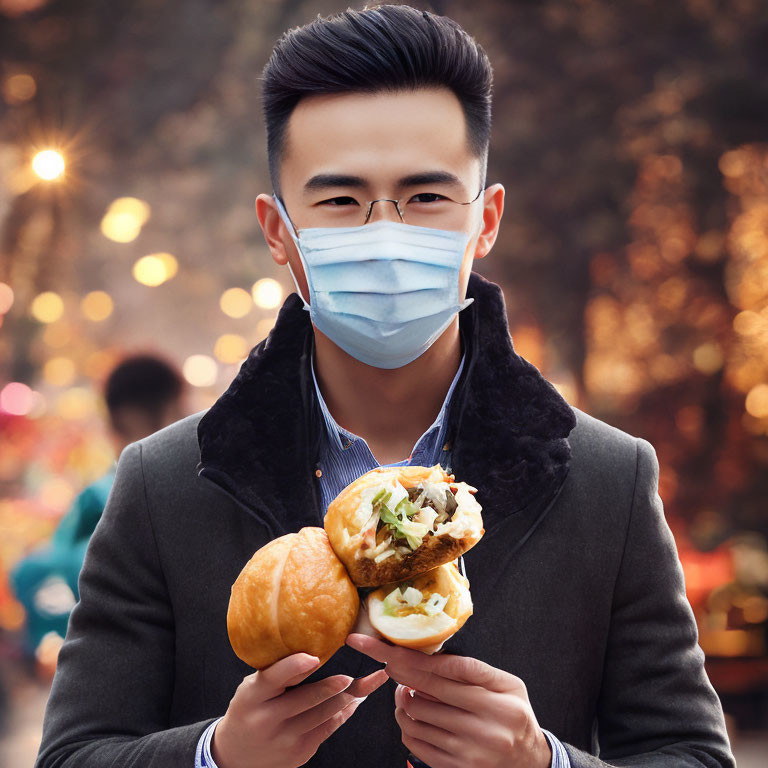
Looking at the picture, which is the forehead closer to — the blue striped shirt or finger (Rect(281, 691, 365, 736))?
the blue striped shirt

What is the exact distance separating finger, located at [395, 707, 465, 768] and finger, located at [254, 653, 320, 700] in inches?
8.5

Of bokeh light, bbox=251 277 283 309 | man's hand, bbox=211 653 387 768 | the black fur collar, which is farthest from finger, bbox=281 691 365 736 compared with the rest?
bokeh light, bbox=251 277 283 309

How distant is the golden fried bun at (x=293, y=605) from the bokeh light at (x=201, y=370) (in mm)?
6182

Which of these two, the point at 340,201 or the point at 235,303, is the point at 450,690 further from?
the point at 235,303

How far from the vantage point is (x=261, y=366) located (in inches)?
71.4

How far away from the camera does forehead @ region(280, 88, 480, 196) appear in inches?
62.4

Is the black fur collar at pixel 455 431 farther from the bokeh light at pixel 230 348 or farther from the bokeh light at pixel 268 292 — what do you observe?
the bokeh light at pixel 230 348

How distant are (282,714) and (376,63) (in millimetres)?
1107

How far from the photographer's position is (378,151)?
1584mm

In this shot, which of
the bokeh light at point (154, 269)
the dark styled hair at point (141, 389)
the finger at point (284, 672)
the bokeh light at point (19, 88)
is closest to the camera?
the finger at point (284, 672)

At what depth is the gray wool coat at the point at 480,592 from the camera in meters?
1.62

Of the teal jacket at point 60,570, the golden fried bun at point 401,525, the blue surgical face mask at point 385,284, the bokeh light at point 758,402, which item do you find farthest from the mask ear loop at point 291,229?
the bokeh light at point 758,402

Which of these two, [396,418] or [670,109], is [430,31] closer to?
[396,418]

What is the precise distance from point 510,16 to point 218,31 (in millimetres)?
2196
